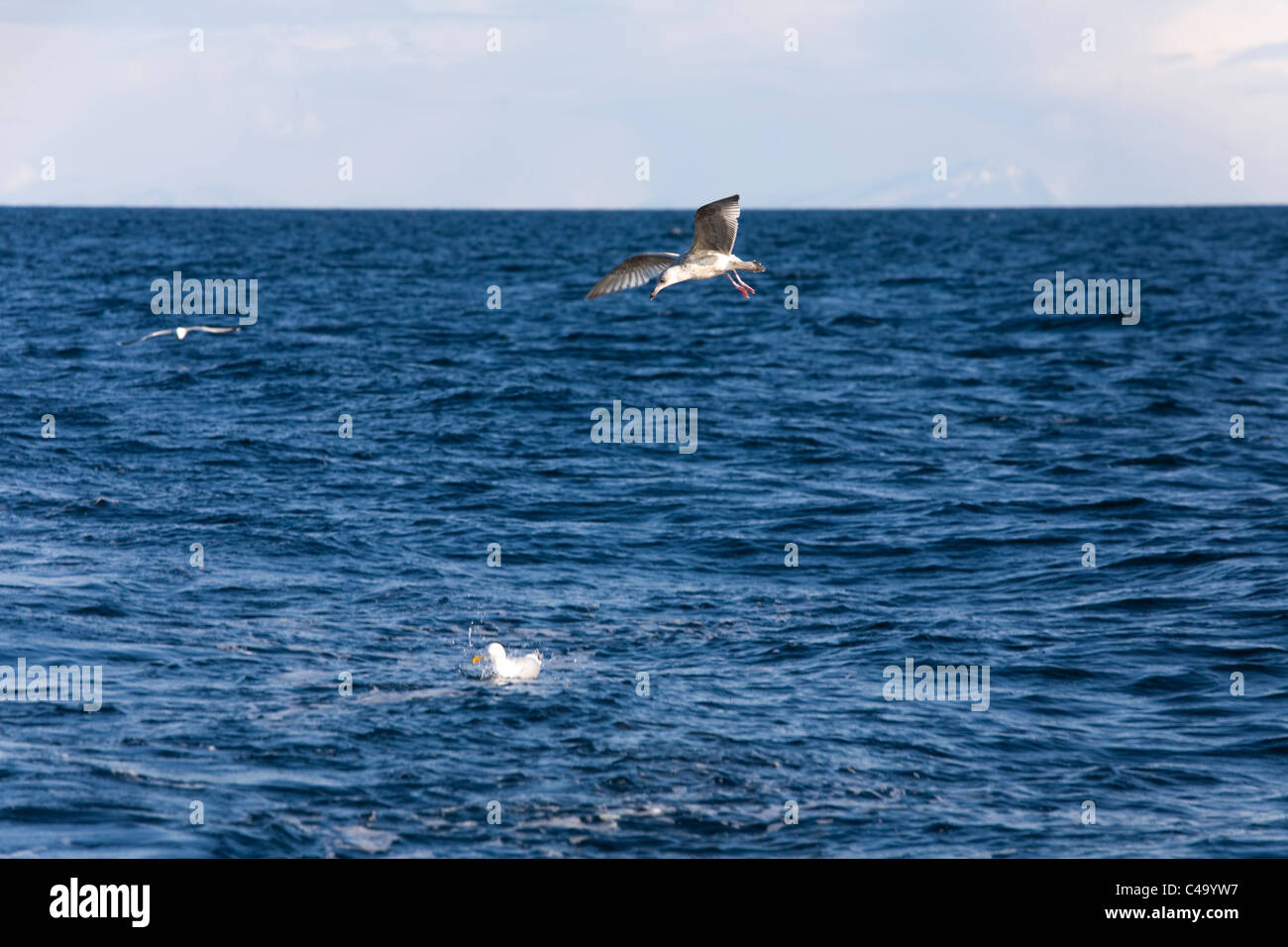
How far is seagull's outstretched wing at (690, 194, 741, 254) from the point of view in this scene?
41.4 feet

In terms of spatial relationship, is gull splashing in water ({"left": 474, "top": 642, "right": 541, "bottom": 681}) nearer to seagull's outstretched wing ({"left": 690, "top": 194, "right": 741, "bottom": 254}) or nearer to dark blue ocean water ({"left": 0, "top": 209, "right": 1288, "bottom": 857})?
dark blue ocean water ({"left": 0, "top": 209, "right": 1288, "bottom": 857})

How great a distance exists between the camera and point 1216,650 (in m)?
16.3

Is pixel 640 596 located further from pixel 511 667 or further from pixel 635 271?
pixel 635 271

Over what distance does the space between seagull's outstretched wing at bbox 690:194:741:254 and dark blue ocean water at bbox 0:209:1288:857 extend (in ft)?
15.7

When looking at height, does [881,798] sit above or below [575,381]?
below

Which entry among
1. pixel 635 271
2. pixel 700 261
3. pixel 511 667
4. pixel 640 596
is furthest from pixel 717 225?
pixel 640 596

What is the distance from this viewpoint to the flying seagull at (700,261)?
1269cm

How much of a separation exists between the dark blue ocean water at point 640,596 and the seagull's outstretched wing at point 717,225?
4784 mm

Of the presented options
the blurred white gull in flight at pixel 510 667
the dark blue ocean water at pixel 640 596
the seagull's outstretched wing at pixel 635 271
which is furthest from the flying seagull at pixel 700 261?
the dark blue ocean water at pixel 640 596

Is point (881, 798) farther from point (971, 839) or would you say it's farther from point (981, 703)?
point (981, 703)

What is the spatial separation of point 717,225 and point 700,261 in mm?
440

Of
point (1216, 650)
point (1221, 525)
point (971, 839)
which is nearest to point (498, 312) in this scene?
point (1221, 525)
